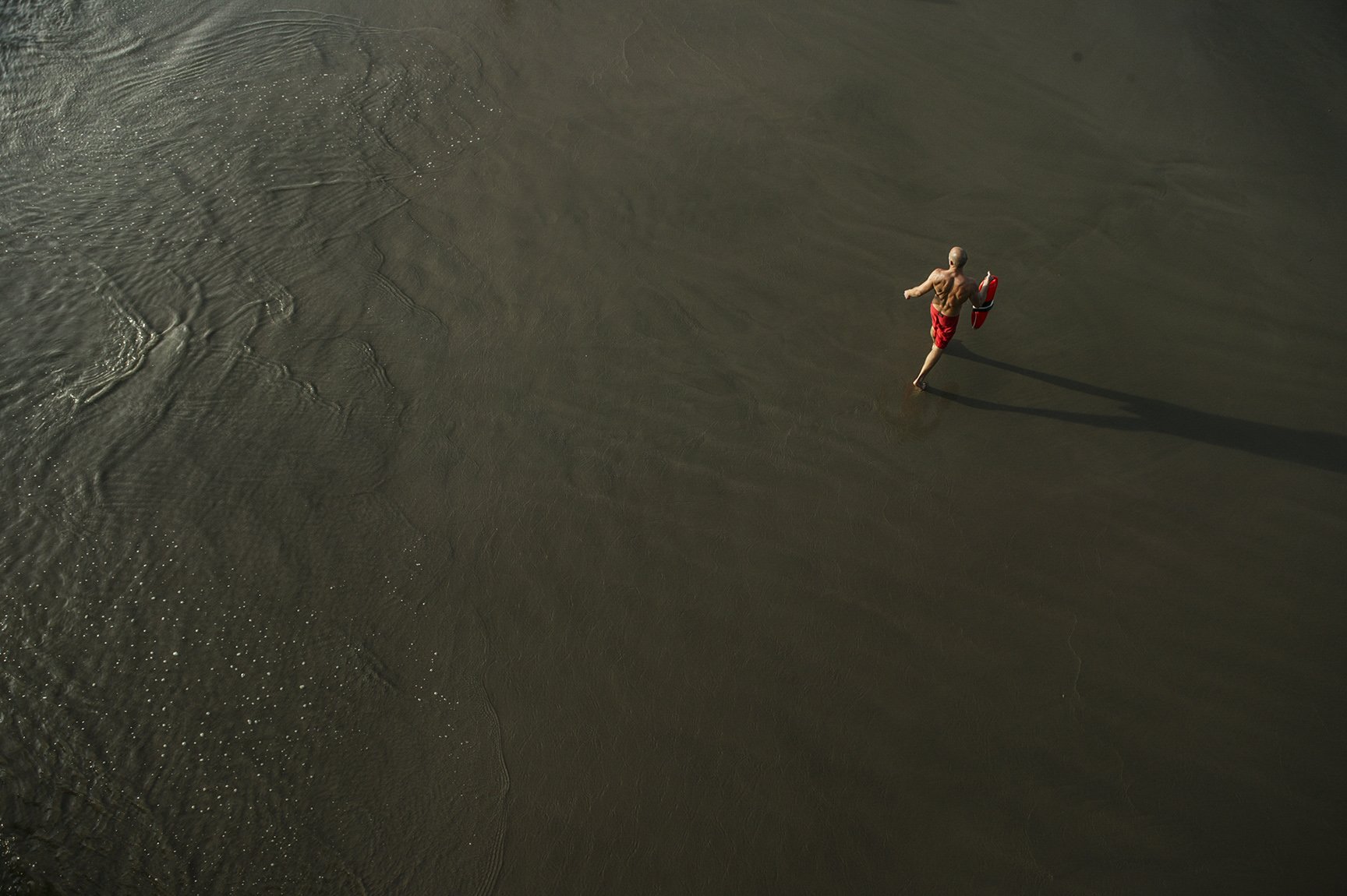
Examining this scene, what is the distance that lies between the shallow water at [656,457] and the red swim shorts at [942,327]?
0.64 metres

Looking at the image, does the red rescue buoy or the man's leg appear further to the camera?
the man's leg

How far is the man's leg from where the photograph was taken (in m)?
5.88

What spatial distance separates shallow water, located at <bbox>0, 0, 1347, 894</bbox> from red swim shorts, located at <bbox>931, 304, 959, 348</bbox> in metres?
0.64

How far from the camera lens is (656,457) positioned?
19.0 ft

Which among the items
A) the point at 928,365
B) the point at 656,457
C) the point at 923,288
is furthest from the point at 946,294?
the point at 656,457

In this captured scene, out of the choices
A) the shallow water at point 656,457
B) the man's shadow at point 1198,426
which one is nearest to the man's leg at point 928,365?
the man's shadow at point 1198,426

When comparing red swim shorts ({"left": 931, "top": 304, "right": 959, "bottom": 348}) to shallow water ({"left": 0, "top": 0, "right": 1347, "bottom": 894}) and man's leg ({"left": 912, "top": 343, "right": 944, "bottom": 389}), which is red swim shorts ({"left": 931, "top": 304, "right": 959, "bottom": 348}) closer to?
man's leg ({"left": 912, "top": 343, "right": 944, "bottom": 389})

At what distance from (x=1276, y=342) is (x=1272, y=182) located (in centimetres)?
216

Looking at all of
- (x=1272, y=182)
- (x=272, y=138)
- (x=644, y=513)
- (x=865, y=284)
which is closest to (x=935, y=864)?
(x=644, y=513)

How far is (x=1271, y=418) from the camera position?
621cm

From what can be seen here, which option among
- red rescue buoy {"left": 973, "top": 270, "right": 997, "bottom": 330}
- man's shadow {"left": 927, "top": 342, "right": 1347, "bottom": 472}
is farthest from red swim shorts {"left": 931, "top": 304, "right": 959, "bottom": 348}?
man's shadow {"left": 927, "top": 342, "right": 1347, "bottom": 472}

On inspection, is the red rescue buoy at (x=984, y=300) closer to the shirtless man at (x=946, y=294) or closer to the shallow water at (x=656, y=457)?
the shirtless man at (x=946, y=294)

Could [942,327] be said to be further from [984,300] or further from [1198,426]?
[1198,426]

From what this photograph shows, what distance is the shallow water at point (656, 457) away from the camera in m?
4.41
